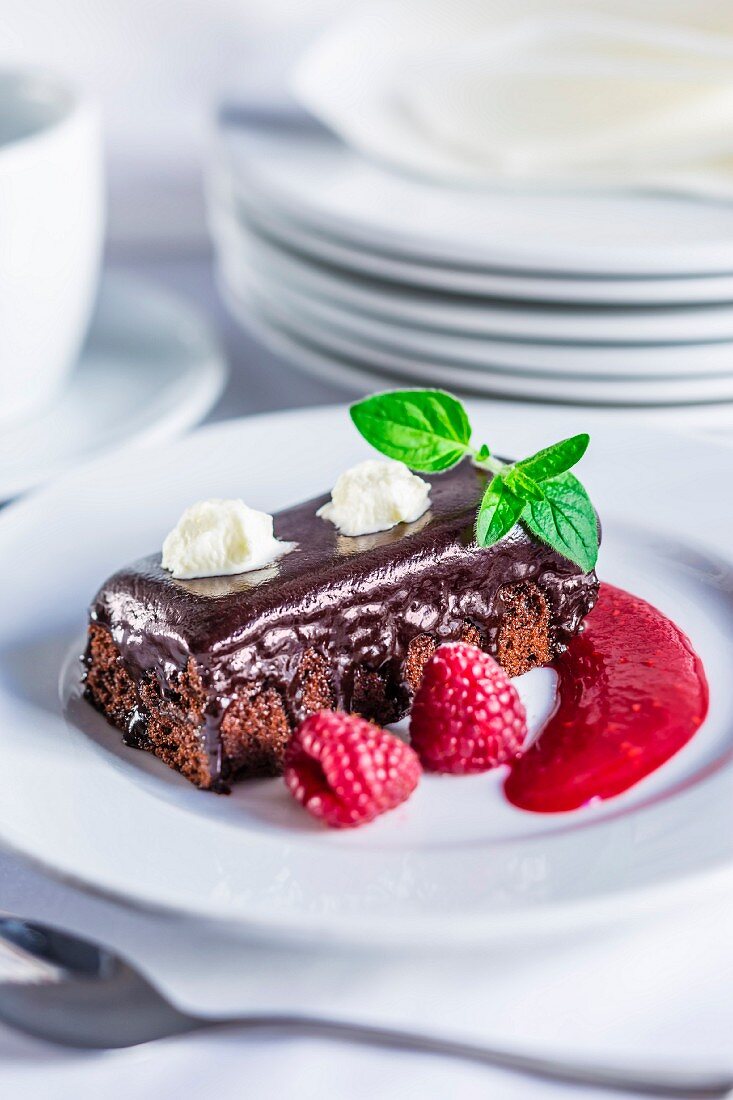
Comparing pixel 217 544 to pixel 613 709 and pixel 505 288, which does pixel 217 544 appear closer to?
pixel 613 709

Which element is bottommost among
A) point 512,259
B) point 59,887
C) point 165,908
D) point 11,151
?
point 59,887

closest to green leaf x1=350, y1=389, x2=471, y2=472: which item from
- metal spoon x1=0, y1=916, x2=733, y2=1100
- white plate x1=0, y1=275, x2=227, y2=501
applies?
white plate x1=0, y1=275, x2=227, y2=501

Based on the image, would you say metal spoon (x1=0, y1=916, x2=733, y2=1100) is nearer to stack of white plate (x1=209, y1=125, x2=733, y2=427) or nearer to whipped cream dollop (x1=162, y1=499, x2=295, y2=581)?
whipped cream dollop (x1=162, y1=499, x2=295, y2=581)

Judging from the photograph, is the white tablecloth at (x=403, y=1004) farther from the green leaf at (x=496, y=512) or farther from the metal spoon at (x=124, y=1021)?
the green leaf at (x=496, y=512)

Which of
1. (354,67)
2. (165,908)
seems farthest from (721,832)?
(354,67)

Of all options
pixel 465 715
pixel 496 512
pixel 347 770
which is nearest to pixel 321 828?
pixel 347 770

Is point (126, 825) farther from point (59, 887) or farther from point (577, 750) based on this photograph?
point (577, 750)
